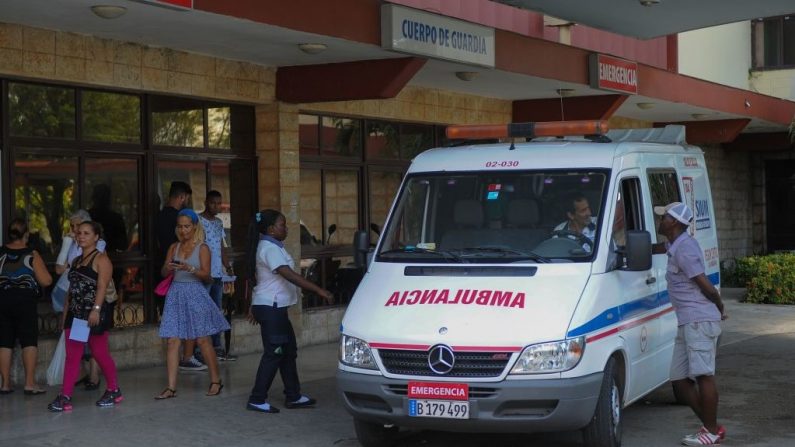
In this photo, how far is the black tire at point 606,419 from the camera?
7.49 metres

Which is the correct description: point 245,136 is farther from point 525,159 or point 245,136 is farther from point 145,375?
point 525,159

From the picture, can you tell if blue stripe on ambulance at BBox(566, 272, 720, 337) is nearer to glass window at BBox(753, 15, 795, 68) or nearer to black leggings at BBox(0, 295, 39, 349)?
black leggings at BBox(0, 295, 39, 349)

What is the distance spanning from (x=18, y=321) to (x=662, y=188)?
5483mm

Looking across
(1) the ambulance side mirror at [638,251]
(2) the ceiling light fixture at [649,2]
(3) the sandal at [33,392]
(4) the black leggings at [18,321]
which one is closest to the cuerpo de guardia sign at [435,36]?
(2) the ceiling light fixture at [649,2]

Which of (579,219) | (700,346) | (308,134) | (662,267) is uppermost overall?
(308,134)

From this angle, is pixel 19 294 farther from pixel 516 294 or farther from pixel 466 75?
pixel 466 75

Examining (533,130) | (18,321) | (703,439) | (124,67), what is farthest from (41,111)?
(703,439)

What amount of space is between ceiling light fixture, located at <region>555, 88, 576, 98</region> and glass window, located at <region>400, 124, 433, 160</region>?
6.09 ft

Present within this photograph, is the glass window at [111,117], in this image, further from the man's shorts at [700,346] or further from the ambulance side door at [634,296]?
the man's shorts at [700,346]

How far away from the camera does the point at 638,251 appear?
7.89 meters

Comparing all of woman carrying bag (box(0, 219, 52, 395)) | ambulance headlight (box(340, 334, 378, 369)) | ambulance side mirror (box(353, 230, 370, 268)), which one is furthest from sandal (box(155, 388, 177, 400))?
ambulance headlight (box(340, 334, 378, 369))

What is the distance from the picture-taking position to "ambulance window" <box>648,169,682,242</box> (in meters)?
9.15

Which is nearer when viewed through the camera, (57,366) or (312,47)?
(57,366)

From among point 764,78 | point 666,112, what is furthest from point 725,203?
point 666,112
